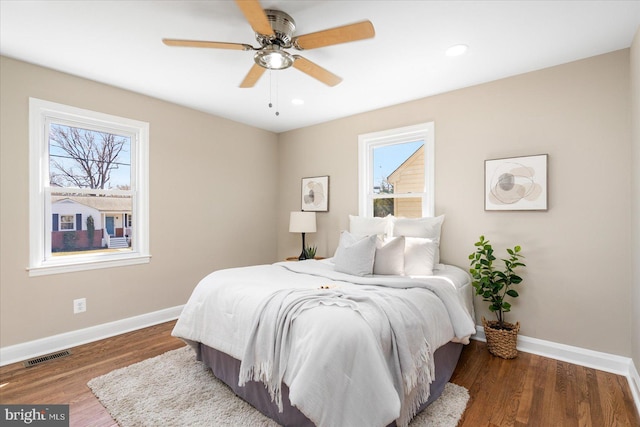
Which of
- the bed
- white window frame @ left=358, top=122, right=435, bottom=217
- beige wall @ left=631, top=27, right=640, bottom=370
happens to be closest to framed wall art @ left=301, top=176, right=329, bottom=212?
white window frame @ left=358, top=122, right=435, bottom=217

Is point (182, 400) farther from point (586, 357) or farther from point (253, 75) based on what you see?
point (586, 357)

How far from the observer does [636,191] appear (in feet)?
7.42

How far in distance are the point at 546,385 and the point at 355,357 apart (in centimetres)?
182

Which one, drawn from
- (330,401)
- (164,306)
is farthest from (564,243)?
(164,306)

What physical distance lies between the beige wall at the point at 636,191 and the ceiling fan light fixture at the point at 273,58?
2454mm

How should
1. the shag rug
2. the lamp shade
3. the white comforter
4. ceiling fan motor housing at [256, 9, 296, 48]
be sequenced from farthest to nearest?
the lamp shade, ceiling fan motor housing at [256, 9, 296, 48], the shag rug, the white comforter

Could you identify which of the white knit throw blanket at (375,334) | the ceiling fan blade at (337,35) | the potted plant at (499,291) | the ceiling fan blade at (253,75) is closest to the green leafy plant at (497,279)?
the potted plant at (499,291)

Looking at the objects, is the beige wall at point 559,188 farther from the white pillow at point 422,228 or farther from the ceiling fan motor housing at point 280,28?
the ceiling fan motor housing at point 280,28

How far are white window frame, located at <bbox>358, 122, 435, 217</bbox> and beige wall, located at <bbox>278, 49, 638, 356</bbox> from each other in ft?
0.29

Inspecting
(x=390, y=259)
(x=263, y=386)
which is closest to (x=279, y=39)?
(x=390, y=259)

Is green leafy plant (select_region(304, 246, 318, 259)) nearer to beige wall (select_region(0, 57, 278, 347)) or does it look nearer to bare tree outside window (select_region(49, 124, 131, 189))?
beige wall (select_region(0, 57, 278, 347))

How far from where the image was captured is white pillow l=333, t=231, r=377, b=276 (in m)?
2.81

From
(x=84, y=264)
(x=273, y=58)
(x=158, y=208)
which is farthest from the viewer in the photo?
(x=158, y=208)

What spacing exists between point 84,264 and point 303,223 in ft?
8.06
